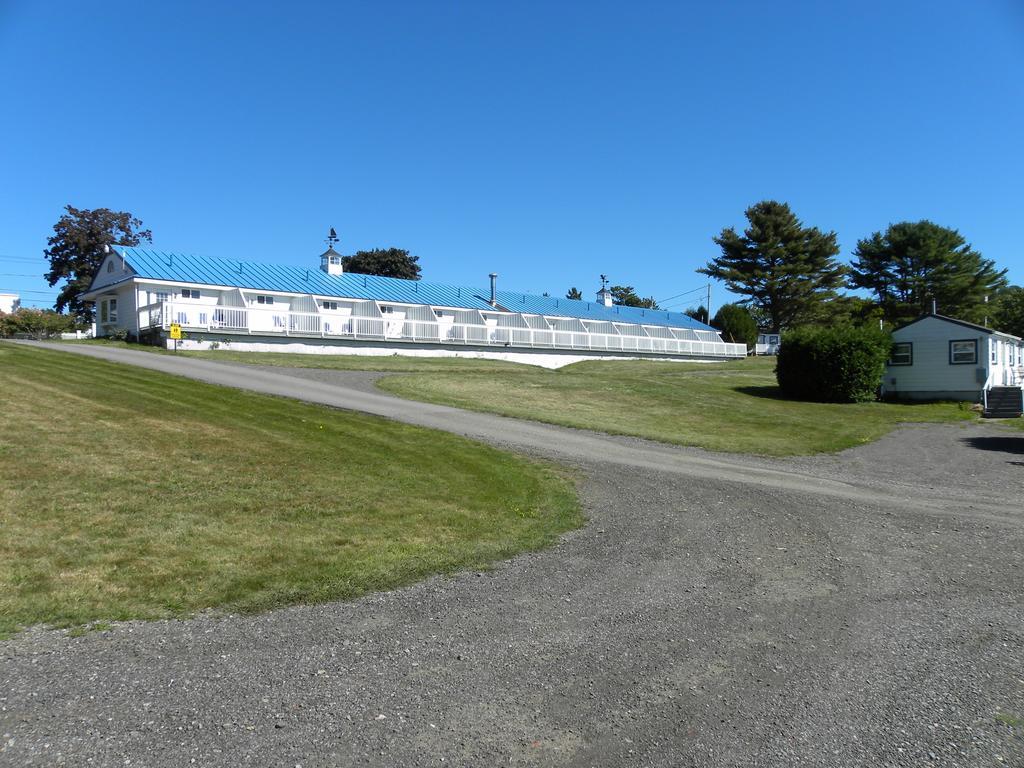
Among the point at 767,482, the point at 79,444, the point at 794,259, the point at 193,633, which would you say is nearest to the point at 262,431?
the point at 79,444

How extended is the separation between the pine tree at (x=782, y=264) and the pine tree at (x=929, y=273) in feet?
14.1

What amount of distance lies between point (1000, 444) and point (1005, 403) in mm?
12736

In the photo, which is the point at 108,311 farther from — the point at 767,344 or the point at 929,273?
the point at 929,273

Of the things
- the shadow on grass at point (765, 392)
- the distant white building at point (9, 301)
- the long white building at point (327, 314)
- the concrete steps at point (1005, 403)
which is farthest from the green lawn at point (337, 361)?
the distant white building at point (9, 301)

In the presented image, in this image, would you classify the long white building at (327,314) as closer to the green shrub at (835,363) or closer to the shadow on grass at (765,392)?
the shadow on grass at (765,392)

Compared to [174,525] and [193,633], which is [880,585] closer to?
[193,633]

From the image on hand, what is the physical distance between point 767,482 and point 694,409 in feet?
40.2

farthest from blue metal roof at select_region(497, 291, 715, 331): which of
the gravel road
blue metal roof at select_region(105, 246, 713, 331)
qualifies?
the gravel road

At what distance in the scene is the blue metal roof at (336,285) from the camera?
35.6 meters

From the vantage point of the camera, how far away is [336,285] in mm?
41906

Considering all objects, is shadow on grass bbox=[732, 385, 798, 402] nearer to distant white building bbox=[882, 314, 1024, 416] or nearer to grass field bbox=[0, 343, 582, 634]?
distant white building bbox=[882, 314, 1024, 416]

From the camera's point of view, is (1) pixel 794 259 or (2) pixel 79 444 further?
(1) pixel 794 259

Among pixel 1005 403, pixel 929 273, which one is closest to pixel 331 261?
pixel 1005 403

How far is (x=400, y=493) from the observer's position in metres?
9.14
